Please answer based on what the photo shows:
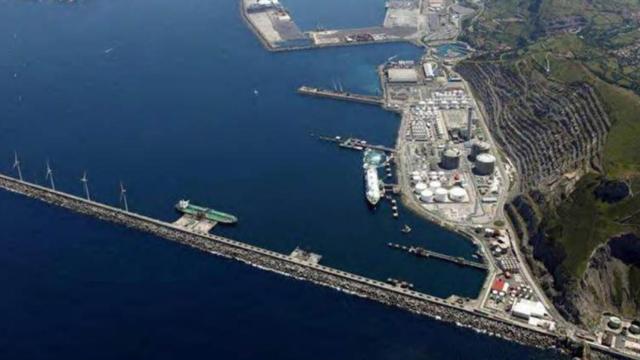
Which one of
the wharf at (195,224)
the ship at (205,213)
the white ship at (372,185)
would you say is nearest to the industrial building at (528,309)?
the white ship at (372,185)

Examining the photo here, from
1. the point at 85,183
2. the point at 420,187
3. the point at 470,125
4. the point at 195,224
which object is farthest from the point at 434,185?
the point at 85,183

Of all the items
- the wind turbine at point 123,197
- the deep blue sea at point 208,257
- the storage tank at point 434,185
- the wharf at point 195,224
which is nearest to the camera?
the deep blue sea at point 208,257

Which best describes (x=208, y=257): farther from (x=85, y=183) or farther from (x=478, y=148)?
(x=478, y=148)

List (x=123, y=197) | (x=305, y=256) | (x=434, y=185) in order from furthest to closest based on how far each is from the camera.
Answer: (x=434, y=185)
(x=123, y=197)
(x=305, y=256)

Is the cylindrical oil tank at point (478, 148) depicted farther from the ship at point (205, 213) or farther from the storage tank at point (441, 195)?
the ship at point (205, 213)

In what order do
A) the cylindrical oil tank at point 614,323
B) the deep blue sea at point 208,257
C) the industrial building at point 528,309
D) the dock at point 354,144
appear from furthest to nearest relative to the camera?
the dock at point 354,144
the industrial building at point 528,309
the cylindrical oil tank at point 614,323
the deep blue sea at point 208,257

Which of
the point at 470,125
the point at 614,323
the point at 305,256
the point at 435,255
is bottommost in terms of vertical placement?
the point at 614,323
